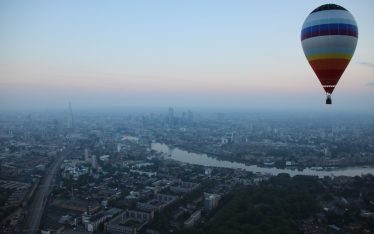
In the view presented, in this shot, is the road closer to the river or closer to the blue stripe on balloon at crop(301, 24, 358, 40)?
the river

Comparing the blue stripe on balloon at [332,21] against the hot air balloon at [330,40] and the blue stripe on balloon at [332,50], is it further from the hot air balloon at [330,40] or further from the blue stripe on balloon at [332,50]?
the blue stripe on balloon at [332,50]

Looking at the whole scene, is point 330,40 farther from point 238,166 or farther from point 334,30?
point 238,166

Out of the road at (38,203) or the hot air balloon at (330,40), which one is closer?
the hot air balloon at (330,40)

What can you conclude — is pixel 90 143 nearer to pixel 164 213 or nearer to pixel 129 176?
pixel 129 176

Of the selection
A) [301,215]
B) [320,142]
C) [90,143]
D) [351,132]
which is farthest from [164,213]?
[351,132]

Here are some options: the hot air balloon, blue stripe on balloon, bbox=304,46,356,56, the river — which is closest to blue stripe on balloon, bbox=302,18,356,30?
the hot air balloon

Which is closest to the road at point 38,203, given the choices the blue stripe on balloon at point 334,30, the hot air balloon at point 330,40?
the hot air balloon at point 330,40
